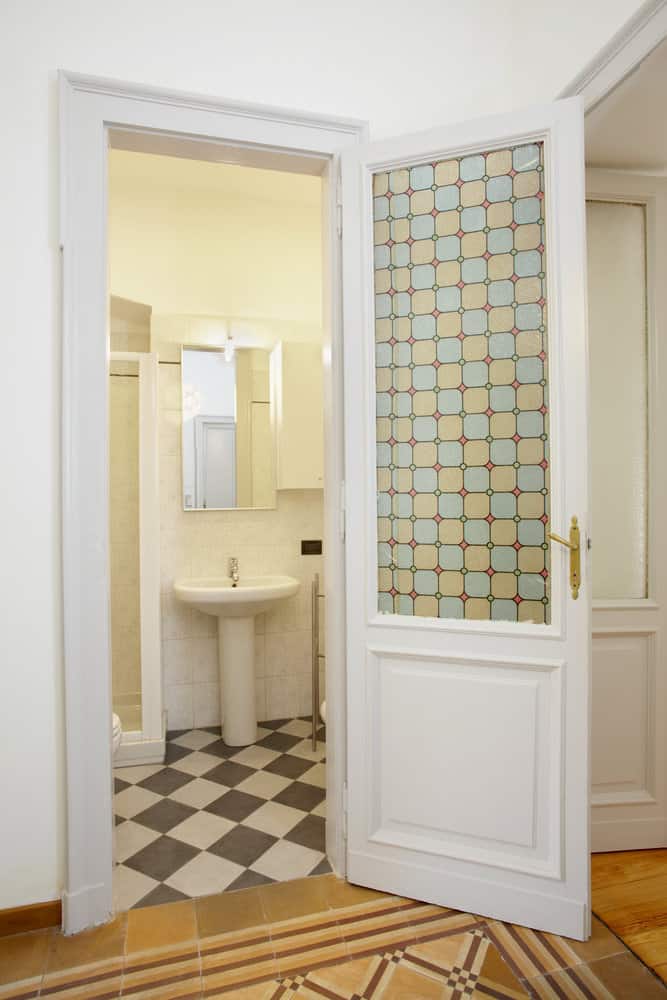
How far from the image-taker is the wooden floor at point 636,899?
5.57 ft

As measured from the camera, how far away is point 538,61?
206 cm

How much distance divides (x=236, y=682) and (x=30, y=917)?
4.83 ft

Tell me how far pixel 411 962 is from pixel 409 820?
0.36m

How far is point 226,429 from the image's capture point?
340 centimetres

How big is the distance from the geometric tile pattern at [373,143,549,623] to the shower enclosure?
56.3 inches

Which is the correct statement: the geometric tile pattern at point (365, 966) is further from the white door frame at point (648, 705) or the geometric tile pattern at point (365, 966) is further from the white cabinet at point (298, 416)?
the white cabinet at point (298, 416)

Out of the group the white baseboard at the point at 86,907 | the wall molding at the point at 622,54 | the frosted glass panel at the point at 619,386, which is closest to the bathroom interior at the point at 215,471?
the white baseboard at the point at 86,907

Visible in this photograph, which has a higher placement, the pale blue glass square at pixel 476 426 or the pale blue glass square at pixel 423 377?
the pale blue glass square at pixel 423 377

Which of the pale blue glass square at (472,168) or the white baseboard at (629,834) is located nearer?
the pale blue glass square at (472,168)

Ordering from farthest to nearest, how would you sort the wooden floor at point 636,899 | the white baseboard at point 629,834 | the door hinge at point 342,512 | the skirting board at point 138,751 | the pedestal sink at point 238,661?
the pedestal sink at point 238,661, the skirting board at point 138,751, the white baseboard at point 629,834, the door hinge at point 342,512, the wooden floor at point 636,899

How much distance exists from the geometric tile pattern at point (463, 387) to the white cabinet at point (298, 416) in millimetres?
1476

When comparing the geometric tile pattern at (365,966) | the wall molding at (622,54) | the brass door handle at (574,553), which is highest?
the wall molding at (622,54)

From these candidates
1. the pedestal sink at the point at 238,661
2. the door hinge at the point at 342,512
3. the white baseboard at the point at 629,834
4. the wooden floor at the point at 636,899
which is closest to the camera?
the wooden floor at the point at 636,899

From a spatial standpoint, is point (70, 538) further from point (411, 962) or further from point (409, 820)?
point (411, 962)
